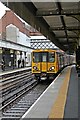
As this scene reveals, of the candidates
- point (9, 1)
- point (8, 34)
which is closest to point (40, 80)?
point (9, 1)

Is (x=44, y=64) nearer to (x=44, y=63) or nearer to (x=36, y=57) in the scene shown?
(x=44, y=63)

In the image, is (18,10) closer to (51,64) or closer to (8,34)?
(51,64)

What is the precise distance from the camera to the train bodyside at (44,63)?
74.8 ft

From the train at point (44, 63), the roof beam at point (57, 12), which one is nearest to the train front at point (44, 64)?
the train at point (44, 63)

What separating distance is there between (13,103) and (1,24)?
3289cm

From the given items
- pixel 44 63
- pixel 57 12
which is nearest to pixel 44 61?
pixel 44 63

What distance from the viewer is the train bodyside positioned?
22.8 metres

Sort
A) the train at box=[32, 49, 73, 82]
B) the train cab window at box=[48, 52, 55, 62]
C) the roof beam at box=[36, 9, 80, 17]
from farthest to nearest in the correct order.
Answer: the train cab window at box=[48, 52, 55, 62], the train at box=[32, 49, 73, 82], the roof beam at box=[36, 9, 80, 17]

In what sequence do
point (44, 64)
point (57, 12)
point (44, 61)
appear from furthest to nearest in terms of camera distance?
point (44, 61) < point (44, 64) < point (57, 12)

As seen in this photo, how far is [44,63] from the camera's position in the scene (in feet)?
75.1

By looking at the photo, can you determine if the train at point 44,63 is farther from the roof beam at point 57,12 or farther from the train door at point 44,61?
the roof beam at point 57,12

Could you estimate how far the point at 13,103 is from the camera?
514 inches

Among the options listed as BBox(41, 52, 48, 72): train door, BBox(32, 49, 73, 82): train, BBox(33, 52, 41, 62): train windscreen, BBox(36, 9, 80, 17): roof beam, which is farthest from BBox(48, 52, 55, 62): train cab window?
BBox(36, 9, 80, 17): roof beam

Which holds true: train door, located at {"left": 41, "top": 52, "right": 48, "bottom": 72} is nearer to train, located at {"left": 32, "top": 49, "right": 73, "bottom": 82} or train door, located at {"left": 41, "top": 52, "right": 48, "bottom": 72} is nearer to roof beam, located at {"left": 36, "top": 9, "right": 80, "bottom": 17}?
train, located at {"left": 32, "top": 49, "right": 73, "bottom": 82}
